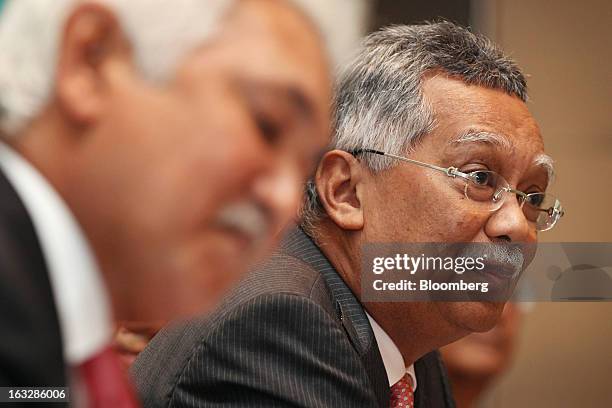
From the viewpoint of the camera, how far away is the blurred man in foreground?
696 mm

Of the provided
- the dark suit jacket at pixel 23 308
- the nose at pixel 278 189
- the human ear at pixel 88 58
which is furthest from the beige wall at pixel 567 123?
the dark suit jacket at pixel 23 308

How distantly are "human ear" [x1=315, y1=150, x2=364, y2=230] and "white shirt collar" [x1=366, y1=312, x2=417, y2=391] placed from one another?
0.15 meters

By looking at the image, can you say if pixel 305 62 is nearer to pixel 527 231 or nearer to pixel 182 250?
pixel 182 250

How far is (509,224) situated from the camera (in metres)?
1.29

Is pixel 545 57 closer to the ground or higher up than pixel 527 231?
higher up

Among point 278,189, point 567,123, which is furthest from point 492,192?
point 278,189

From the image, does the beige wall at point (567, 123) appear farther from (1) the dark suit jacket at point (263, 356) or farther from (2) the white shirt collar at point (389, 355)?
(1) the dark suit jacket at point (263, 356)

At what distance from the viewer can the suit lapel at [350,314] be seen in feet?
4.09

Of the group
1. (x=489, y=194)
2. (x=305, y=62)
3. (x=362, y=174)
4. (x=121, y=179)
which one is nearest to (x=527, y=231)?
(x=489, y=194)

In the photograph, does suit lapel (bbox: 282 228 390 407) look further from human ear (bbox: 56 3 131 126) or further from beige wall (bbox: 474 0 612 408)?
human ear (bbox: 56 3 131 126)

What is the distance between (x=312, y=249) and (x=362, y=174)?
140 mm

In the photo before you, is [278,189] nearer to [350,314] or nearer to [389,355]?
[350,314]

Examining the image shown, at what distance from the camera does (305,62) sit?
779 millimetres

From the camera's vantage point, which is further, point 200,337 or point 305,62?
point 200,337
